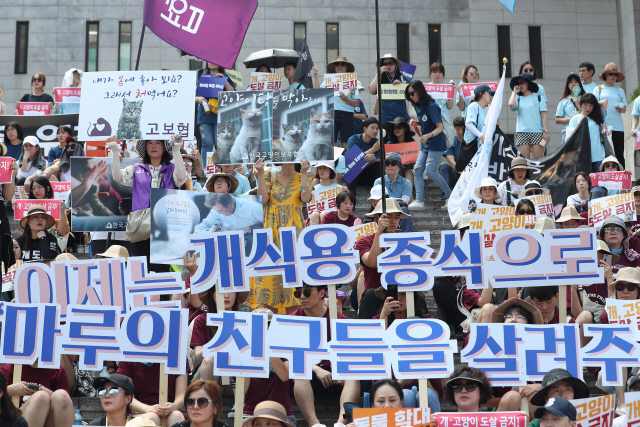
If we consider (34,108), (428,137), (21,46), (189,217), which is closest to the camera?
(189,217)

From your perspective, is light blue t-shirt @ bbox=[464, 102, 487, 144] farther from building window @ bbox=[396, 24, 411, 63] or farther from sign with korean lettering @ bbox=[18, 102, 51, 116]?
building window @ bbox=[396, 24, 411, 63]

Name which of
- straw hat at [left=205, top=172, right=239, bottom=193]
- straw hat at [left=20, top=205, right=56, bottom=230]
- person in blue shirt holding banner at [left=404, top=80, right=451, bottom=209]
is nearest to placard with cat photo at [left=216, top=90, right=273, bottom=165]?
straw hat at [left=205, top=172, right=239, bottom=193]

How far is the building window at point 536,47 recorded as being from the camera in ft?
68.8

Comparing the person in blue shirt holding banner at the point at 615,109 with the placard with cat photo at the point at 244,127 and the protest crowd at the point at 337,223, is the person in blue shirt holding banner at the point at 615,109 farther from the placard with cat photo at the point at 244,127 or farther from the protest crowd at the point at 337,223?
the placard with cat photo at the point at 244,127

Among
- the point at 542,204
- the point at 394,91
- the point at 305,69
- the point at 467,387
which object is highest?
the point at 305,69

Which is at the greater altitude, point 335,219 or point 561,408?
point 335,219

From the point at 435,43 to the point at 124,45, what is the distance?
7.03 metres

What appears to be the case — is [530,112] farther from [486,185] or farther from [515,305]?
[515,305]

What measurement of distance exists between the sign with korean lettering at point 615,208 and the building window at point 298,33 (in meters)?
12.1

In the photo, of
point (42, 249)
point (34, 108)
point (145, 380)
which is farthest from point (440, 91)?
point (145, 380)

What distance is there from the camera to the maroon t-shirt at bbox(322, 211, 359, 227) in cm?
909

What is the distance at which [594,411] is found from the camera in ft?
18.9

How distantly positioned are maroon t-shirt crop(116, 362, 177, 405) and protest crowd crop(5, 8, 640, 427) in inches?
0.4

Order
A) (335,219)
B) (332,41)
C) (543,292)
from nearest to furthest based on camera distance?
(543,292) < (335,219) < (332,41)
